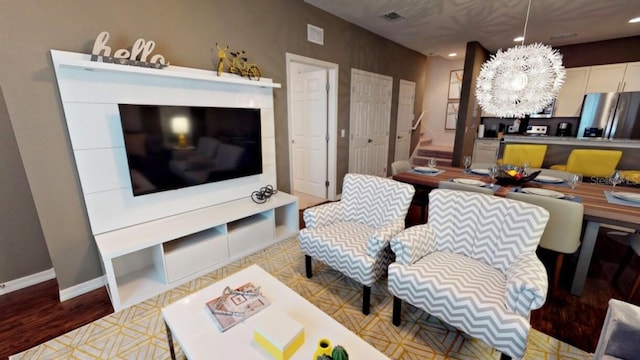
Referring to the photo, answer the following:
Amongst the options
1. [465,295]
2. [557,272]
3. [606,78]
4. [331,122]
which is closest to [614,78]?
[606,78]

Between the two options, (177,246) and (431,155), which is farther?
(431,155)

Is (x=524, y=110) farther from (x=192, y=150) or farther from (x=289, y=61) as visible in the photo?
(x=192, y=150)

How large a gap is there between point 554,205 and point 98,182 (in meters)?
3.37

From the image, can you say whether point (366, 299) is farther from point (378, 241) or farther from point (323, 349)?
point (323, 349)

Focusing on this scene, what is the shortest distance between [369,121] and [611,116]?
406 centimetres

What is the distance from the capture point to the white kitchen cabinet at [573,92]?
15.4 feet

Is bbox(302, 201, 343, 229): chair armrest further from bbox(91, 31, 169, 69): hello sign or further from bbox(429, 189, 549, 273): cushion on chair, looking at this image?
bbox(91, 31, 169, 69): hello sign

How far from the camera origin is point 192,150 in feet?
7.63

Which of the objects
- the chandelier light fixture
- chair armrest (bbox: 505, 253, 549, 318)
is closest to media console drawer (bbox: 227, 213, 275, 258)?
chair armrest (bbox: 505, 253, 549, 318)

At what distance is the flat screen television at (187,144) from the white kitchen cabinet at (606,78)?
5.91 m

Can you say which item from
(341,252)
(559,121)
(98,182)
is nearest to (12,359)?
(98,182)

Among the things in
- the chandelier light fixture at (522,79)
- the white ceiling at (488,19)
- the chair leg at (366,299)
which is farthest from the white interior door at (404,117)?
the chair leg at (366,299)

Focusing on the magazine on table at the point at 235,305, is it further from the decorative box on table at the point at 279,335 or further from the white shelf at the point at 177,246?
the white shelf at the point at 177,246

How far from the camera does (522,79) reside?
227 cm
